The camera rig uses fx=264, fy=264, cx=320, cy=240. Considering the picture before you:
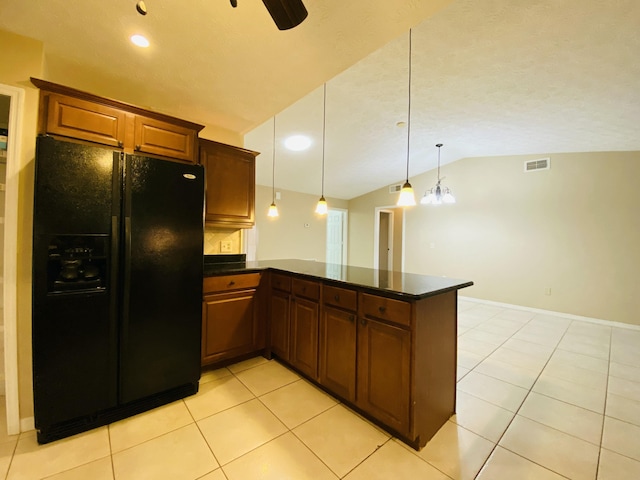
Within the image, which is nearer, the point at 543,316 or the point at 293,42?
the point at 293,42

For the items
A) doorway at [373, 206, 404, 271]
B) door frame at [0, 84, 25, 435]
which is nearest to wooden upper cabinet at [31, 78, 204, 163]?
door frame at [0, 84, 25, 435]

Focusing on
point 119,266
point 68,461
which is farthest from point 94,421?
point 119,266

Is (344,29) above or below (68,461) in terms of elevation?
above

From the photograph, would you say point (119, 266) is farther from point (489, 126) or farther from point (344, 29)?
point (489, 126)

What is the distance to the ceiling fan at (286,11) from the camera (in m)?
0.97

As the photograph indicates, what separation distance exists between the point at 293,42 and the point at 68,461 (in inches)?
107

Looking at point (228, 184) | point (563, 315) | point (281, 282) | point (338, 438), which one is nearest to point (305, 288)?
point (281, 282)

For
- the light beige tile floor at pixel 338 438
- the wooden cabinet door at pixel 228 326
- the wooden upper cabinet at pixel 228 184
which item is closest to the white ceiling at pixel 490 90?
the wooden upper cabinet at pixel 228 184

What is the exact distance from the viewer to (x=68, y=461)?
1.43 metres

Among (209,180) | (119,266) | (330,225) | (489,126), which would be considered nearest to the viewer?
(119,266)

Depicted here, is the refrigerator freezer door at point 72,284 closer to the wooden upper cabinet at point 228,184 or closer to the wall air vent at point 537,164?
the wooden upper cabinet at point 228,184

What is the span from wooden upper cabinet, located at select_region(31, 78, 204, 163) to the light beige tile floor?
1906 mm

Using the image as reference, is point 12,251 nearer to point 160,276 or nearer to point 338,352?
point 160,276

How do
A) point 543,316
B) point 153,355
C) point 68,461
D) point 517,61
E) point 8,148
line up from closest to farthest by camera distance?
1. point 68,461
2. point 8,148
3. point 153,355
4. point 517,61
5. point 543,316
